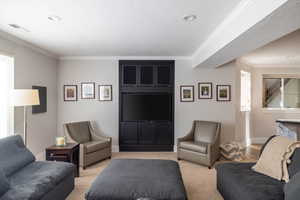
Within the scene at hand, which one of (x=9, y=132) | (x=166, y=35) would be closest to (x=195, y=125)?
(x=166, y=35)

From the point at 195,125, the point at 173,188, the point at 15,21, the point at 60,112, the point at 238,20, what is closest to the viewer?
the point at 173,188

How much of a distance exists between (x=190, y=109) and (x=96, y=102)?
255 centimetres

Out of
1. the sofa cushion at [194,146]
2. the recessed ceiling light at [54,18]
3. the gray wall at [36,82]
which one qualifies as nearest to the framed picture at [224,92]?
the sofa cushion at [194,146]

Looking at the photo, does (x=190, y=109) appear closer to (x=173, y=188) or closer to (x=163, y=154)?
(x=163, y=154)

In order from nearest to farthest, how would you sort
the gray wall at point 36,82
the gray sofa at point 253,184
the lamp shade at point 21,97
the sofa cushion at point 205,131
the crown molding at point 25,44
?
the gray sofa at point 253,184, the lamp shade at point 21,97, the crown molding at point 25,44, the gray wall at point 36,82, the sofa cushion at point 205,131

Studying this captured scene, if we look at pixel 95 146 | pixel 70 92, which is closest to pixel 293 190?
pixel 95 146

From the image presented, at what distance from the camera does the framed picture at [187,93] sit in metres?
5.46

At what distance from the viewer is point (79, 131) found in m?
4.73

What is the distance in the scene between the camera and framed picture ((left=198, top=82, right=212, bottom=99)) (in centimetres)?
546

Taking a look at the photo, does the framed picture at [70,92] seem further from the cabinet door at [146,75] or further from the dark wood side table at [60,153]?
the dark wood side table at [60,153]

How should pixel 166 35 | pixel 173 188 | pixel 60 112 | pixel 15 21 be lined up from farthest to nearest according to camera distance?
pixel 60 112 → pixel 166 35 → pixel 15 21 → pixel 173 188

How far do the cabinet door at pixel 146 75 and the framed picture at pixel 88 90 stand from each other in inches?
52.5

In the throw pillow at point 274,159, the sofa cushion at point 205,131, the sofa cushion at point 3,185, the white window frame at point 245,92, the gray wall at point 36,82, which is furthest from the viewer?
the white window frame at point 245,92

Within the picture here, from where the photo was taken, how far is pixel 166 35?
3500 mm
